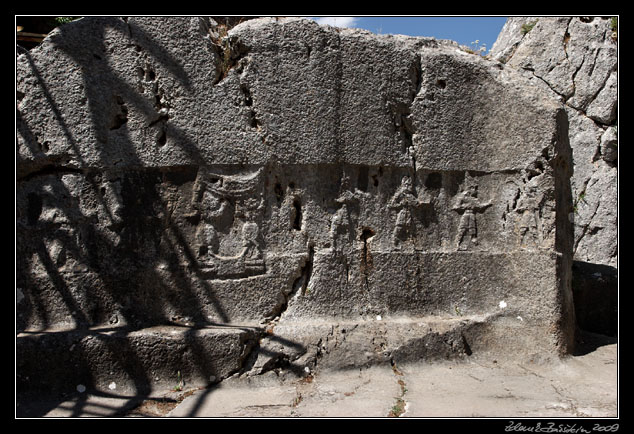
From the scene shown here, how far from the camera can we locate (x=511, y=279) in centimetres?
438

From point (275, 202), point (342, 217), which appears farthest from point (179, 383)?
point (342, 217)

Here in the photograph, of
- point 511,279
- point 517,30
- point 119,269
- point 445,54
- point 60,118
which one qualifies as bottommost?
point 511,279

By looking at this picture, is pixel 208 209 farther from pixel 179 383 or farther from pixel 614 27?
pixel 614 27

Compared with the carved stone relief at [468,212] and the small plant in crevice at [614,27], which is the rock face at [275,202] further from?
the small plant in crevice at [614,27]

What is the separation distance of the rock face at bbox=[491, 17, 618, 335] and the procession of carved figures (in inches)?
155

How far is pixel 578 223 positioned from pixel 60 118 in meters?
6.79

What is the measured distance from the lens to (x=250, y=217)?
4117 mm

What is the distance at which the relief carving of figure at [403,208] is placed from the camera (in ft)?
14.1

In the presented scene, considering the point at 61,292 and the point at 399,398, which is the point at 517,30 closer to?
the point at 399,398

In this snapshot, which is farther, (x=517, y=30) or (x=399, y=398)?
(x=517, y=30)

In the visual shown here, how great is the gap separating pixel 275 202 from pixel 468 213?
1.55 m

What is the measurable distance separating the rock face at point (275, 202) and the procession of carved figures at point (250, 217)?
0.05 ft

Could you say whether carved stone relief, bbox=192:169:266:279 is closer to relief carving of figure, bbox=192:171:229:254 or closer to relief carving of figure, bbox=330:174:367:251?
relief carving of figure, bbox=192:171:229:254

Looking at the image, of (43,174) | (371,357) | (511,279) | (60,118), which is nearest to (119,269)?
(43,174)
